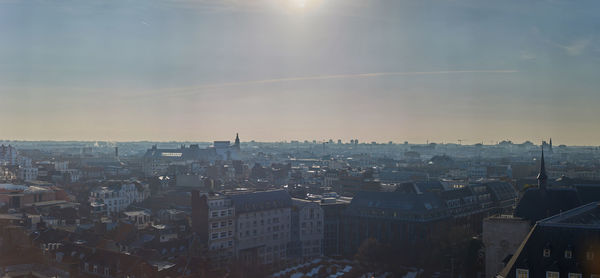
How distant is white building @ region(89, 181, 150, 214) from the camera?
66619 millimetres

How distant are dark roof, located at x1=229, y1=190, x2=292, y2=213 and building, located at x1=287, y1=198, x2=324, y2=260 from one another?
1.38 metres

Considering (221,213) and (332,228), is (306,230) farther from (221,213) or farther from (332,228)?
(221,213)

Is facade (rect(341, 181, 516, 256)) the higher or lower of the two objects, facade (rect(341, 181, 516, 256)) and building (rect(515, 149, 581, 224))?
the lower

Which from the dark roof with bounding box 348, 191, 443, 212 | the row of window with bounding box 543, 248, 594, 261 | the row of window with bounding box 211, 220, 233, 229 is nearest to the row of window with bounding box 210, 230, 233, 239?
the row of window with bounding box 211, 220, 233, 229

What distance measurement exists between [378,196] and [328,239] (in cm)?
650

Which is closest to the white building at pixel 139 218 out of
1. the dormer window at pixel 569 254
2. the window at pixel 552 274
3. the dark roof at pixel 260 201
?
the dark roof at pixel 260 201

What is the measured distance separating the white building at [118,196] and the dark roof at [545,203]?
43.4 meters

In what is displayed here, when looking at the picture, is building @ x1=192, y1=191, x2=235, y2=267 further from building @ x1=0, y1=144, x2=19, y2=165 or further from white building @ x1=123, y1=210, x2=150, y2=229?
building @ x1=0, y1=144, x2=19, y2=165

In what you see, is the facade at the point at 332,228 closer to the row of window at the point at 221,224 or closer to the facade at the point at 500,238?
the row of window at the point at 221,224

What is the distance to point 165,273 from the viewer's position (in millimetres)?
32062

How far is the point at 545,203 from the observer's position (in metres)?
41.9

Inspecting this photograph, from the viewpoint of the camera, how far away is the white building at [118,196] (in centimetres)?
6662

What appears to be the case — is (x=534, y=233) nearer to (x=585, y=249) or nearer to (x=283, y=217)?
(x=585, y=249)

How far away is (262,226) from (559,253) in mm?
28523
